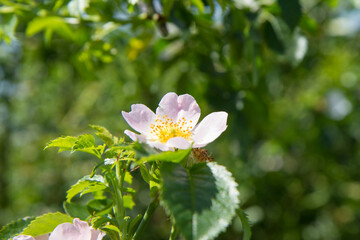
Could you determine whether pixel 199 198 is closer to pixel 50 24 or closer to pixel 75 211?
pixel 75 211

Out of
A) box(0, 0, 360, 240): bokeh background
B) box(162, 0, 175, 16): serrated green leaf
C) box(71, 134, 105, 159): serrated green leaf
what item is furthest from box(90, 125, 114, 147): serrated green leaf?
box(0, 0, 360, 240): bokeh background

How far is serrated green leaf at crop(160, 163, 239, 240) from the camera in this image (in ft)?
1.77

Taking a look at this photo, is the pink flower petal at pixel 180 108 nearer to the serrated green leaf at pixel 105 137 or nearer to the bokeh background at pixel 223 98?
the serrated green leaf at pixel 105 137

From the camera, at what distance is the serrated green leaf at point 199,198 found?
0.54m

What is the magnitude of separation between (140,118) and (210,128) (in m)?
0.14

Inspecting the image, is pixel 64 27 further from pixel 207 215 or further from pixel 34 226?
pixel 207 215

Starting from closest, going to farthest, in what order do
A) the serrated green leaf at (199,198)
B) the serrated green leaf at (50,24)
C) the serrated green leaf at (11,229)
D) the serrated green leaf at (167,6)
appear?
the serrated green leaf at (199,198) → the serrated green leaf at (11,229) → the serrated green leaf at (167,6) → the serrated green leaf at (50,24)

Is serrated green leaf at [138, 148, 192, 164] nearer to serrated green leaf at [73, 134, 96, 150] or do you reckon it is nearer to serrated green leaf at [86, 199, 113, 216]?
serrated green leaf at [73, 134, 96, 150]

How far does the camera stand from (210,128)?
750 mm

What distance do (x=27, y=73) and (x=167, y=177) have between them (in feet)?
8.28

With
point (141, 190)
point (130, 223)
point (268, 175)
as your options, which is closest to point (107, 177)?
point (130, 223)

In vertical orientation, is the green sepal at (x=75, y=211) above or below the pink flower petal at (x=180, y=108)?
below

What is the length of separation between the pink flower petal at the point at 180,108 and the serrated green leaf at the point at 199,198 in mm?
191

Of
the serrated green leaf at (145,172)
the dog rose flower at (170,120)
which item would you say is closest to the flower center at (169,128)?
the dog rose flower at (170,120)
